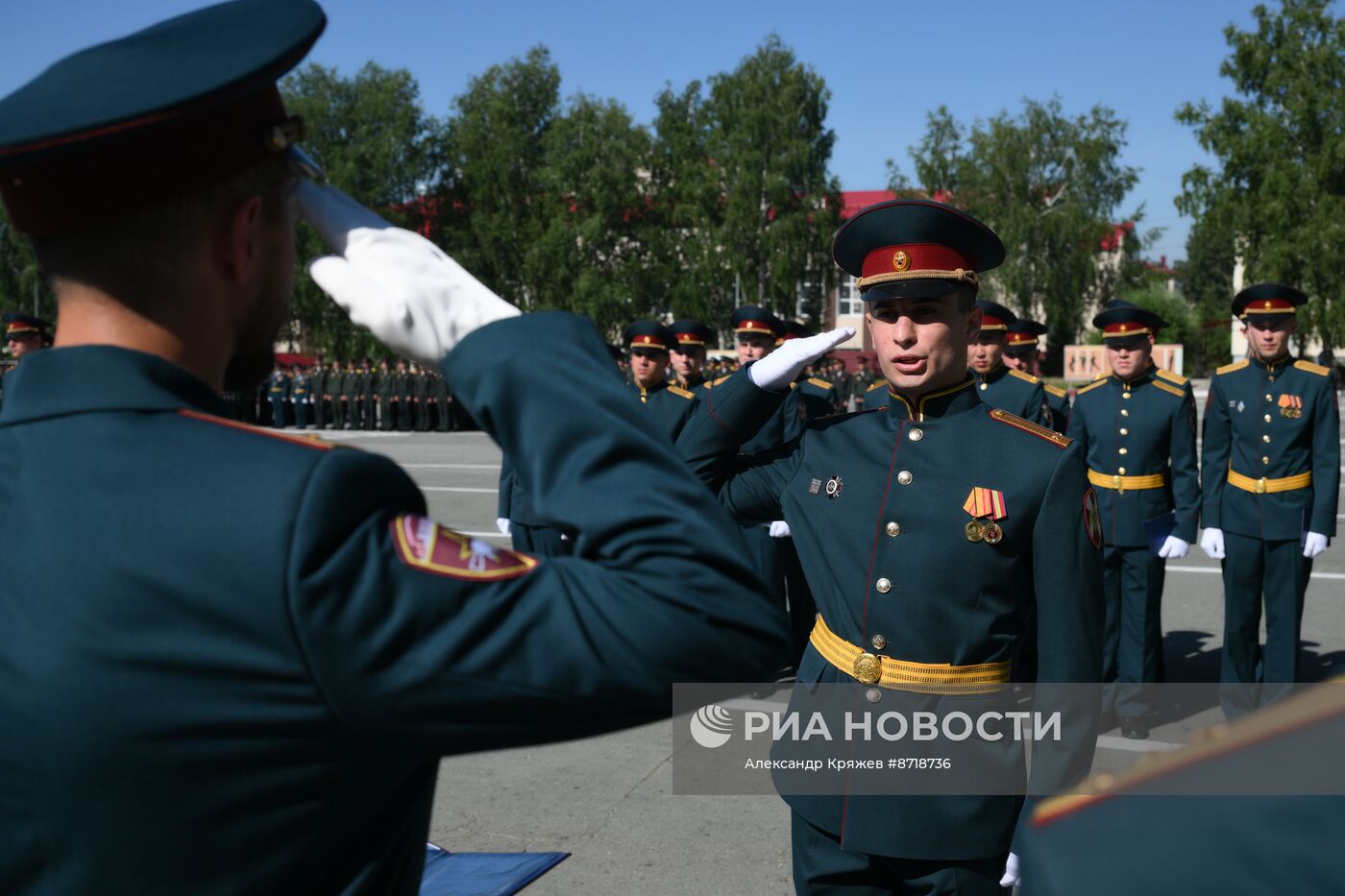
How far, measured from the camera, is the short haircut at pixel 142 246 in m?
1.12

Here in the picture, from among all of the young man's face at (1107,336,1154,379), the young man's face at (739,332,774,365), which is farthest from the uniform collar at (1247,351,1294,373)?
the young man's face at (739,332,774,365)

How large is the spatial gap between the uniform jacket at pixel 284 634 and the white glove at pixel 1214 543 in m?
6.22

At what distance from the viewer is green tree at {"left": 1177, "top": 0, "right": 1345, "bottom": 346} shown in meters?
37.2

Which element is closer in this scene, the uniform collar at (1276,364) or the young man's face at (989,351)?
the uniform collar at (1276,364)

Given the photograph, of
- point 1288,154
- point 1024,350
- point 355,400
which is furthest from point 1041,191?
point 1024,350

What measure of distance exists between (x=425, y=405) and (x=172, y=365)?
1058 inches

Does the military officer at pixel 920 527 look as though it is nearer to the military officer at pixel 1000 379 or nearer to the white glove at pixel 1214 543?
the white glove at pixel 1214 543

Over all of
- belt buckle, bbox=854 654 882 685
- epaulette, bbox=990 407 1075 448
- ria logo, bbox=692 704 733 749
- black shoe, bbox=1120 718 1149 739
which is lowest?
black shoe, bbox=1120 718 1149 739

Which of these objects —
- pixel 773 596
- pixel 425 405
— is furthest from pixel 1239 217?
pixel 773 596

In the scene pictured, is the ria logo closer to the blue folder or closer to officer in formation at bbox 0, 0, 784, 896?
the blue folder

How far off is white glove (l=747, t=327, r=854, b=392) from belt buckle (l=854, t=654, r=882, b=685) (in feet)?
2.17

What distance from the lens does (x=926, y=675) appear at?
2.62m

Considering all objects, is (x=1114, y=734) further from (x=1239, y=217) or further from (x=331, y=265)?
(x=1239, y=217)

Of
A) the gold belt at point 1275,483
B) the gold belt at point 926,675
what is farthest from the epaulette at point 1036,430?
the gold belt at point 1275,483
